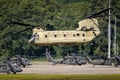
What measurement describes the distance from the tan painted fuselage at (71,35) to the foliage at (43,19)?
552 inches

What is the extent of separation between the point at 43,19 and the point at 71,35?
1947 cm

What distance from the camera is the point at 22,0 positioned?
252 ft

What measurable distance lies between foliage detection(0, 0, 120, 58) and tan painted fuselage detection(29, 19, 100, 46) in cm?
1402

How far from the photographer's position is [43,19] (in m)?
73.1

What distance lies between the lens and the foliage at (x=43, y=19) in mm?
70625

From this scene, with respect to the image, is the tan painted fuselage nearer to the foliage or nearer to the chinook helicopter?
the chinook helicopter

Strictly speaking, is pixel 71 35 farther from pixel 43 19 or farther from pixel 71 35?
pixel 43 19

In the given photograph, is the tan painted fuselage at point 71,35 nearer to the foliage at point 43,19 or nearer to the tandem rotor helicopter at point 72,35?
the tandem rotor helicopter at point 72,35

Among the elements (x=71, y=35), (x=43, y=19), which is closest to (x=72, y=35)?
(x=71, y=35)

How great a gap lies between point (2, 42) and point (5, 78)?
43.0m

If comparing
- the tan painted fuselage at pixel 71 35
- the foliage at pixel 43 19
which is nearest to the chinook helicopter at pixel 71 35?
the tan painted fuselage at pixel 71 35

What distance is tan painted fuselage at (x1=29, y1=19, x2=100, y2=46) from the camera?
53.8 metres

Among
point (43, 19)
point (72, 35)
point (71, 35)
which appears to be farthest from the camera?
point (43, 19)

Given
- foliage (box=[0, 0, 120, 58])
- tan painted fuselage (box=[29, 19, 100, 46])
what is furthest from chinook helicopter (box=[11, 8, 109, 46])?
foliage (box=[0, 0, 120, 58])
